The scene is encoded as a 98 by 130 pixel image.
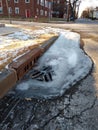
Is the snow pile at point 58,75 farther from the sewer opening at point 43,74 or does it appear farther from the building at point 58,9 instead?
the building at point 58,9

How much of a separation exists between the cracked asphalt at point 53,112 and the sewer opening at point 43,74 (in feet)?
2.29

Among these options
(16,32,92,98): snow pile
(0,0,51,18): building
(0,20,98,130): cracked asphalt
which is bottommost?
(0,20,98,130): cracked asphalt

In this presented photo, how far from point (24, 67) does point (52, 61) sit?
47.0 inches

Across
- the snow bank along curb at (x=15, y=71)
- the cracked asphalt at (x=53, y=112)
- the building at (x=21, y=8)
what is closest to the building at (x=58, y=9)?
the building at (x=21, y=8)

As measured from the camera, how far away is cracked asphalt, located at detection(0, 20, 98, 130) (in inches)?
92.2

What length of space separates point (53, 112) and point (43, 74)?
1.50m

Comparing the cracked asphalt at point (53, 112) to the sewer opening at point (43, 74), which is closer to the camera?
the cracked asphalt at point (53, 112)

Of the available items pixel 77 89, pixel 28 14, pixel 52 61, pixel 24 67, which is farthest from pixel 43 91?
pixel 28 14

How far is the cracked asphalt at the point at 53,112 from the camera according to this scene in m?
2.34

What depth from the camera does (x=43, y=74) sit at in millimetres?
4039

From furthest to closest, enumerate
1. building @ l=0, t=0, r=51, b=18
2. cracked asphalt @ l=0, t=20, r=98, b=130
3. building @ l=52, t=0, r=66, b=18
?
building @ l=52, t=0, r=66, b=18 < building @ l=0, t=0, r=51, b=18 < cracked asphalt @ l=0, t=20, r=98, b=130

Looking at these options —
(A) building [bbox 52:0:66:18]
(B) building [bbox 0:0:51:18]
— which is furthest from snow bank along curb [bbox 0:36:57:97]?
(A) building [bbox 52:0:66:18]

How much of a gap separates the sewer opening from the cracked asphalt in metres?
0.70

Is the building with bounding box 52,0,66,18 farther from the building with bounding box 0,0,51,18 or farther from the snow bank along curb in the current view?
the snow bank along curb
